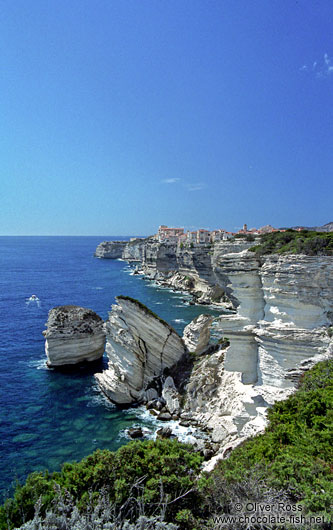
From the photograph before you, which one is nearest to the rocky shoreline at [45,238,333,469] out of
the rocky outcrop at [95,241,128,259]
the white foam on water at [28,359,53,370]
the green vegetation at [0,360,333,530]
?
the white foam on water at [28,359,53,370]

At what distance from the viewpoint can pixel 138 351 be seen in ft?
75.5

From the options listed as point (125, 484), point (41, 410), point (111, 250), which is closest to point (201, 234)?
point (111, 250)

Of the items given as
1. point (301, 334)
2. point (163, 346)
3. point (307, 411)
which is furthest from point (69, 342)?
point (307, 411)

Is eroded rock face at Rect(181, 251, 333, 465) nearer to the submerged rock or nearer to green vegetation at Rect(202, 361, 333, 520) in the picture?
green vegetation at Rect(202, 361, 333, 520)

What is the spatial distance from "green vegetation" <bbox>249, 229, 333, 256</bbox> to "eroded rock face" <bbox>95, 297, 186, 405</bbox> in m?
9.41

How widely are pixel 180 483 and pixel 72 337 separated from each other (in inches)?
879

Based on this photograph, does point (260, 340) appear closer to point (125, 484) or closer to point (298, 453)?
point (298, 453)

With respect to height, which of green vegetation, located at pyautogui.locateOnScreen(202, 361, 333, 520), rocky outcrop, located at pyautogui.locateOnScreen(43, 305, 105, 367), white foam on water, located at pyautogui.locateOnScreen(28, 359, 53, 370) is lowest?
white foam on water, located at pyautogui.locateOnScreen(28, 359, 53, 370)

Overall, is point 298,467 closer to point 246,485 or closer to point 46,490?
point 246,485

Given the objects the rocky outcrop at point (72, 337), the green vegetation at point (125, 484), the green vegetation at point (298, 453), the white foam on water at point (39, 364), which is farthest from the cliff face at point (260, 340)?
the white foam on water at point (39, 364)

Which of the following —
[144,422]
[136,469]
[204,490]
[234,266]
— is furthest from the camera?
[144,422]

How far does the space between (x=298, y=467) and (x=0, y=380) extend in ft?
81.2

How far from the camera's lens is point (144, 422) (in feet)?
65.1

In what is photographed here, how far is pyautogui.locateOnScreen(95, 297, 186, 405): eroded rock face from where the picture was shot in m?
22.6
